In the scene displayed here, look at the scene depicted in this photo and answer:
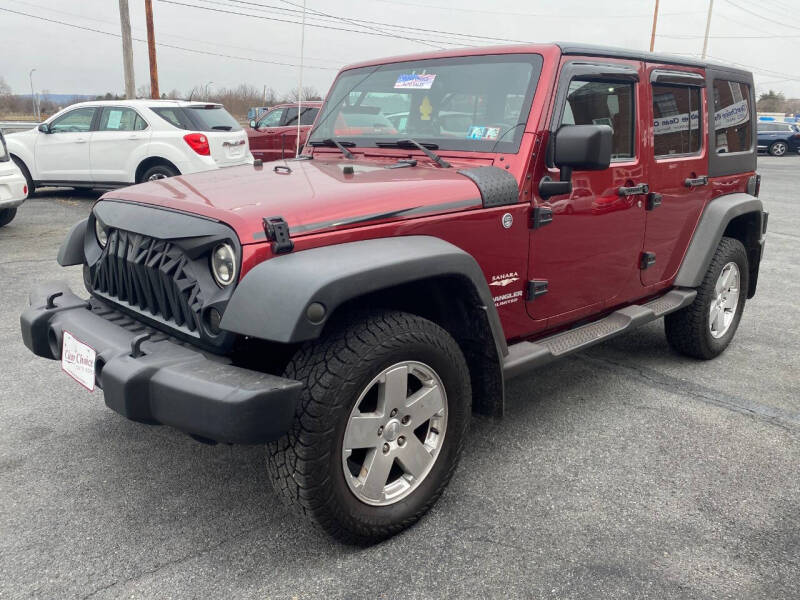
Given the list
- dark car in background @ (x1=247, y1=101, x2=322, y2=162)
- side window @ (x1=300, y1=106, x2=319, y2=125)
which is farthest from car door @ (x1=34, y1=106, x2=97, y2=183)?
side window @ (x1=300, y1=106, x2=319, y2=125)

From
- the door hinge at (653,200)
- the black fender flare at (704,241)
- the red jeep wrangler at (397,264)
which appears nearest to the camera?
the red jeep wrangler at (397,264)

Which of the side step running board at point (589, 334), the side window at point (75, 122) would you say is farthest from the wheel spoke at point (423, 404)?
the side window at point (75, 122)

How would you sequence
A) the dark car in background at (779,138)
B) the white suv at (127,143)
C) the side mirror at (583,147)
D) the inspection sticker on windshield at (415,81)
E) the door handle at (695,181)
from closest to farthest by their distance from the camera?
the side mirror at (583,147) → the inspection sticker on windshield at (415,81) → the door handle at (695,181) → the white suv at (127,143) → the dark car in background at (779,138)

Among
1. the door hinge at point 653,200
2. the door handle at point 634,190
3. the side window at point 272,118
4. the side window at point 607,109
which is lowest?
the door hinge at point 653,200

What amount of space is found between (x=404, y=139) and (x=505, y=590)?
6.85 ft

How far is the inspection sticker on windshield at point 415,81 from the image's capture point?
347cm

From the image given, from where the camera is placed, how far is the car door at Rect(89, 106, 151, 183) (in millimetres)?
10469

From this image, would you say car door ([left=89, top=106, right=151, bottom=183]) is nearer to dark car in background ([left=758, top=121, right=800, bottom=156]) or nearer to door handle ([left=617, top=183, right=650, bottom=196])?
door handle ([left=617, top=183, right=650, bottom=196])

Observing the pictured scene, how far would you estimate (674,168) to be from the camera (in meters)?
3.90

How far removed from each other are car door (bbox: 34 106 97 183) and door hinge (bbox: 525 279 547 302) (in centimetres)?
967

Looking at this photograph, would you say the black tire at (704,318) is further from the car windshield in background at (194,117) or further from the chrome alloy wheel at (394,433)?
the car windshield in background at (194,117)

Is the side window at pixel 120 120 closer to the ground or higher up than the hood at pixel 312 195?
higher up

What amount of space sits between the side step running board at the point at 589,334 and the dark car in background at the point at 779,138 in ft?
96.8

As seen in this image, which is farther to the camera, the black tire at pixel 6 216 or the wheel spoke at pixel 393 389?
the black tire at pixel 6 216
